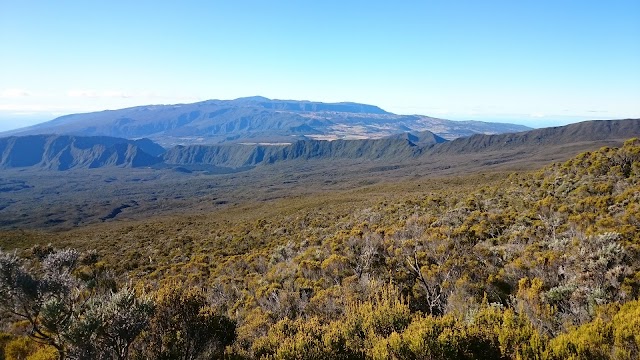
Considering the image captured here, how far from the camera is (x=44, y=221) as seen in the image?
3169 inches

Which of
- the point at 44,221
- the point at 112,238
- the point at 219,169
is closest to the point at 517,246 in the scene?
the point at 112,238

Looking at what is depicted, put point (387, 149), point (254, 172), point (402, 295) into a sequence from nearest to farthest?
point (402, 295) → point (254, 172) → point (387, 149)

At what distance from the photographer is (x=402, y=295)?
380 inches

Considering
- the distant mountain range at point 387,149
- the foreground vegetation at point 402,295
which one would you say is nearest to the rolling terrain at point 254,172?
the distant mountain range at point 387,149

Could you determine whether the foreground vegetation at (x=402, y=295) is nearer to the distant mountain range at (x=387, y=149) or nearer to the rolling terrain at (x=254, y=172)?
the rolling terrain at (x=254, y=172)

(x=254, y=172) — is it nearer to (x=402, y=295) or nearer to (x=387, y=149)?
(x=387, y=149)

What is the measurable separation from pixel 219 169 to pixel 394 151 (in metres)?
87.1

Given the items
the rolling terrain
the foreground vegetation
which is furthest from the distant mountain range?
the foreground vegetation

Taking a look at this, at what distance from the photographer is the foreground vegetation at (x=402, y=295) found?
241 inches

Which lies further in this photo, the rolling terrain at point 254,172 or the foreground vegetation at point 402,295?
the rolling terrain at point 254,172

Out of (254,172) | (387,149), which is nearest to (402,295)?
(254,172)

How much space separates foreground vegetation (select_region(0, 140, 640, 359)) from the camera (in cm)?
612

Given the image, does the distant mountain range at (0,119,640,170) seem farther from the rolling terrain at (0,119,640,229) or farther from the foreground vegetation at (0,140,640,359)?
the foreground vegetation at (0,140,640,359)

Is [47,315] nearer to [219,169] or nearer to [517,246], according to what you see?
[517,246]
